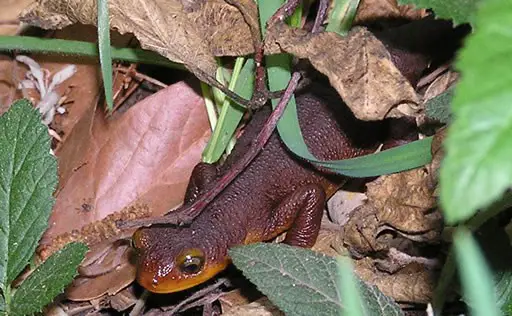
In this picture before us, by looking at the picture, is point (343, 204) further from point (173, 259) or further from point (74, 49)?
point (74, 49)

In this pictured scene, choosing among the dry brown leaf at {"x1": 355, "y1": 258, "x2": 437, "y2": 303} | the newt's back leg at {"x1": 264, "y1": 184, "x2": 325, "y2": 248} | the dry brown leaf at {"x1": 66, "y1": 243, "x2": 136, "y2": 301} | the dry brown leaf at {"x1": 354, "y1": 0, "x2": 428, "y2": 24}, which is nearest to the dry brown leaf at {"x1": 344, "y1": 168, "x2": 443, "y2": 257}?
the dry brown leaf at {"x1": 355, "y1": 258, "x2": 437, "y2": 303}

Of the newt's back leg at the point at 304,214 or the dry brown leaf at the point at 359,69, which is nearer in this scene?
the dry brown leaf at the point at 359,69

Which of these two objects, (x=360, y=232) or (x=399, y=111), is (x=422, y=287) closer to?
(x=360, y=232)

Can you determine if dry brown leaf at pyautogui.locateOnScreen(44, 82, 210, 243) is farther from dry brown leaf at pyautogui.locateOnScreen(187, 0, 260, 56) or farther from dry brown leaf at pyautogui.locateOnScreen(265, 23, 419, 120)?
dry brown leaf at pyautogui.locateOnScreen(265, 23, 419, 120)

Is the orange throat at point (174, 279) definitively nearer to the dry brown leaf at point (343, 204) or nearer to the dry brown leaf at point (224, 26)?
the dry brown leaf at point (343, 204)

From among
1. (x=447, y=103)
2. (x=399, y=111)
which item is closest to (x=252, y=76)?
(x=399, y=111)

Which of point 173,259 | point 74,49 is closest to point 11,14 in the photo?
point 74,49

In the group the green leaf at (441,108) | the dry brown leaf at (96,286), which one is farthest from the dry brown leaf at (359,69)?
the dry brown leaf at (96,286)
